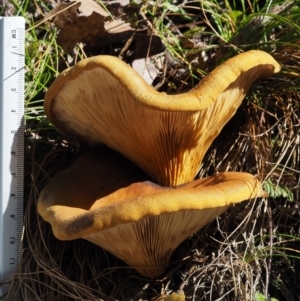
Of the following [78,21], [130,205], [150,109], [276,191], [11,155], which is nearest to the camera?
[130,205]

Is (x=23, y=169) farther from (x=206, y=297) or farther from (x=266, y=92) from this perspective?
(x=266, y=92)

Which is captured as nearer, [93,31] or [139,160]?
[139,160]

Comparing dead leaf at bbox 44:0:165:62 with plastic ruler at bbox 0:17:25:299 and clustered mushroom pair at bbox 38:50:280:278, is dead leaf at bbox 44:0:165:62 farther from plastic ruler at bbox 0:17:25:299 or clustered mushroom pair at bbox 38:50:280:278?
clustered mushroom pair at bbox 38:50:280:278

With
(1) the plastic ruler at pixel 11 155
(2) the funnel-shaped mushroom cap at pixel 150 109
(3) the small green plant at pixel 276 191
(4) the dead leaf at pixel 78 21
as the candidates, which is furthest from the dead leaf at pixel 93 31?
(3) the small green plant at pixel 276 191

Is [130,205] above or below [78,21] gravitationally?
below


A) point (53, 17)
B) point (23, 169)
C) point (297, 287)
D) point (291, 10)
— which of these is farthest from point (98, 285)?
point (291, 10)

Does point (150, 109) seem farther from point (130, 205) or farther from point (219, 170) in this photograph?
point (219, 170)

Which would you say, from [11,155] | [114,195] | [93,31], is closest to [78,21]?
[93,31]
